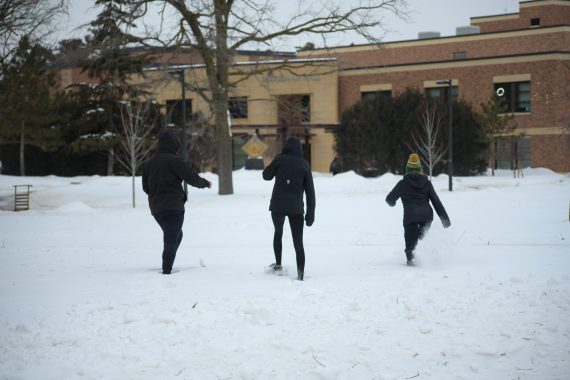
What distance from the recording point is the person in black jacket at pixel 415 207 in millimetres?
9375

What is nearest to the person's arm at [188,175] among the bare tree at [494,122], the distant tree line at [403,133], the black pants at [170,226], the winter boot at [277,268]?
the black pants at [170,226]

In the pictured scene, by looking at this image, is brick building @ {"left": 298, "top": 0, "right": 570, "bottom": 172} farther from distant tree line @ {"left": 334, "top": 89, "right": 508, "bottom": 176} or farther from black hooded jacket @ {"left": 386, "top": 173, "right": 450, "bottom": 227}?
black hooded jacket @ {"left": 386, "top": 173, "right": 450, "bottom": 227}

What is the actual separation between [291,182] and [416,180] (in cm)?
222

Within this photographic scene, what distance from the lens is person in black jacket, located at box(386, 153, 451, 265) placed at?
938 centimetres

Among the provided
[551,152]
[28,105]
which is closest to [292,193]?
[28,105]

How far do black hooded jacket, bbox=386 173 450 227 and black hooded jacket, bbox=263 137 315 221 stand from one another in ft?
5.19

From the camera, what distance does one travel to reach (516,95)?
43156mm

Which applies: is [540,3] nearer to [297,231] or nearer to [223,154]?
[223,154]

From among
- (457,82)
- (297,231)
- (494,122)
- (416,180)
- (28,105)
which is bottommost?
(297,231)

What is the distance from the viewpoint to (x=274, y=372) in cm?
518

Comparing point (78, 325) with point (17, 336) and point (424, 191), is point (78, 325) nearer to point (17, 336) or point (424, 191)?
point (17, 336)

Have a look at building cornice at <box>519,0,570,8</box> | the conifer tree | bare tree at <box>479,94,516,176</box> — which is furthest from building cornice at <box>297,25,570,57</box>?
the conifer tree

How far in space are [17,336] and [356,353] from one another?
2.96m

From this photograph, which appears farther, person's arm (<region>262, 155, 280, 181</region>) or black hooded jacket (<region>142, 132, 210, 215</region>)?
person's arm (<region>262, 155, 280, 181</region>)
